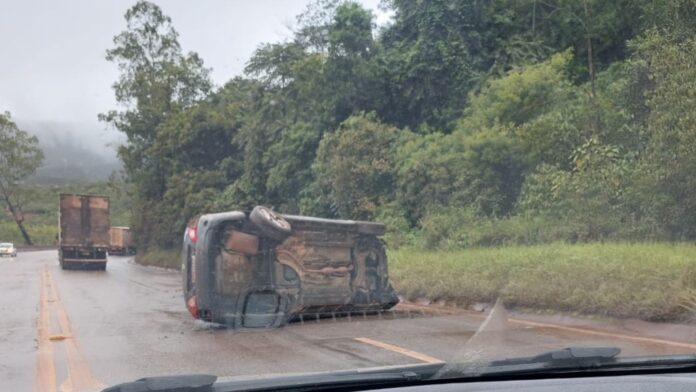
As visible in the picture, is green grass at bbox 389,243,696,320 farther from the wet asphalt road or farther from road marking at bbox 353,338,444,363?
road marking at bbox 353,338,444,363

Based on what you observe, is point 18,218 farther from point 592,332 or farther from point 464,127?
point 592,332

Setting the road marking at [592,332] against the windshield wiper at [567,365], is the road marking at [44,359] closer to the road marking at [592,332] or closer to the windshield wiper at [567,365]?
the windshield wiper at [567,365]

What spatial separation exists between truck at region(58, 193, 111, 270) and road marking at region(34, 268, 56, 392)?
2173cm

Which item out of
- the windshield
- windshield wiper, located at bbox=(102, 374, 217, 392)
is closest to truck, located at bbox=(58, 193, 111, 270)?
the windshield

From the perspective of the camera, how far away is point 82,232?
120 feet

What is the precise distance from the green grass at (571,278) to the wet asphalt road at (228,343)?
0.81 metres

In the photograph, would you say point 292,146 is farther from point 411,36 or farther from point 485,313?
point 485,313

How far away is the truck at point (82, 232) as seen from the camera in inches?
1428

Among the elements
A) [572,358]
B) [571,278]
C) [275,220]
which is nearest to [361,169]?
[571,278]

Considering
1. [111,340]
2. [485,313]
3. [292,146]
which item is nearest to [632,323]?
[485,313]

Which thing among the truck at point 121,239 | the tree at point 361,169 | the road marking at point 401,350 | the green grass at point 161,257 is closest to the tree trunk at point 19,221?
the truck at point 121,239

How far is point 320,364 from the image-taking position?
322 inches

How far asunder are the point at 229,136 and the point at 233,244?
29374 millimetres

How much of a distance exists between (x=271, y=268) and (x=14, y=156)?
147 ft
